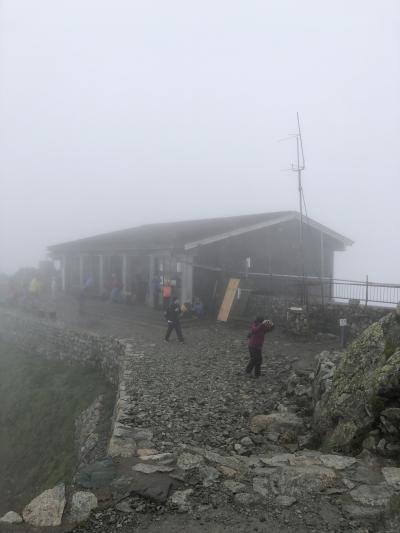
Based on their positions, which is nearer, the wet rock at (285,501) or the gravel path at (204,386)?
the wet rock at (285,501)

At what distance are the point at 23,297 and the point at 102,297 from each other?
4.96 meters

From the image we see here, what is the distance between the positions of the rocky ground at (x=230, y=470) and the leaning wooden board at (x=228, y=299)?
7360mm

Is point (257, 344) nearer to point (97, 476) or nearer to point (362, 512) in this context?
point (97, 476)

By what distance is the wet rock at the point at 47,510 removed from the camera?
4832mm

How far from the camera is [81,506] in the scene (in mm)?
4820

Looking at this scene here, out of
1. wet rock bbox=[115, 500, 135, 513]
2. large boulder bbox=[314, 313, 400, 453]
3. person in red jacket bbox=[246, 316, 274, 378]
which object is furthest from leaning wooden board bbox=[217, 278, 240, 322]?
wet rock bbox=[115, 500, 135, 513]

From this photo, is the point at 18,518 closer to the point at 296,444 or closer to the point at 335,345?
the point at 296,444

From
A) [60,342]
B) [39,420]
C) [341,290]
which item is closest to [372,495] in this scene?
[39,420]

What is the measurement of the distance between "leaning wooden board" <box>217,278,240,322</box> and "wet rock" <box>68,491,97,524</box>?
43.1ft

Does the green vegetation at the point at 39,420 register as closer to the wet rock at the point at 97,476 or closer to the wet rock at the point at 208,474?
the wet rock at the point at 97,476

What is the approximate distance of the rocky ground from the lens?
441cm

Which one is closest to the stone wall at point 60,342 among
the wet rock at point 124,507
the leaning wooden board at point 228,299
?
the leaning wooden board at point 228,299

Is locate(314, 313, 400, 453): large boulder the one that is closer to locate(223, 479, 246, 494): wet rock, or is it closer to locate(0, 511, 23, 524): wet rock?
locate(223, 479, 246, 494): wet rock

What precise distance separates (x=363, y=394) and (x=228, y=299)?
11.9 m
